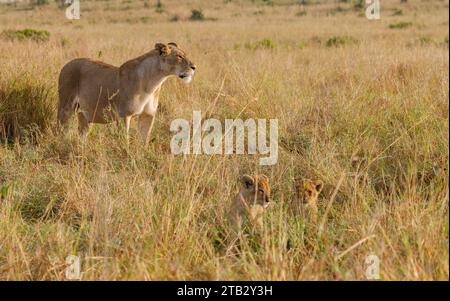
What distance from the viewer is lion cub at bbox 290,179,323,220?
457 cm

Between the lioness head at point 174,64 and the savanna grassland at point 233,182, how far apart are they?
39cm

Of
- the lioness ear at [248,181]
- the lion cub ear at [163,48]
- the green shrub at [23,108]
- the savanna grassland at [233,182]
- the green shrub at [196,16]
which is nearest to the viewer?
the savanna grassland at [233,182]

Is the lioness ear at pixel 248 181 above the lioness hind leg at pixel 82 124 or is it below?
below

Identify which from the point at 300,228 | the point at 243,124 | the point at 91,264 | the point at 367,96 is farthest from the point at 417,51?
the point at 91,264

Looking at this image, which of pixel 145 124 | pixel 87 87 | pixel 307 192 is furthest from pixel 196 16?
pixel 307 192

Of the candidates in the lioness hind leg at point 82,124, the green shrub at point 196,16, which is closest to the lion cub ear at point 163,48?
the lioness hind leg at point 82,124

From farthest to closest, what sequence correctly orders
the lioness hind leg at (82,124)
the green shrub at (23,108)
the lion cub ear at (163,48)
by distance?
the lioness hind leg at (82,124)
the green shrub at (23,108)
the lion cub ear at (163,48)

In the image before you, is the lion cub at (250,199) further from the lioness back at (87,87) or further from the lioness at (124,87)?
the lioness back at (87,87)

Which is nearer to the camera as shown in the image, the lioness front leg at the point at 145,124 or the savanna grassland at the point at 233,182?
the savanna grassland at the point at 233,182

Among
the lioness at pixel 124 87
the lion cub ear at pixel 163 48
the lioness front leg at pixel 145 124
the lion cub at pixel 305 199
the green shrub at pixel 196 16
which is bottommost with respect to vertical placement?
the lion cub at pixel 305 199

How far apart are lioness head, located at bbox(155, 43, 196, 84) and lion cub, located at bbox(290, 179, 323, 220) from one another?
2435 millimetres

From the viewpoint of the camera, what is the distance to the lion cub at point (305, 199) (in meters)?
4.57

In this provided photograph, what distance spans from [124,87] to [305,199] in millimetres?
2964

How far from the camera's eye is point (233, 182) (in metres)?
5.29
